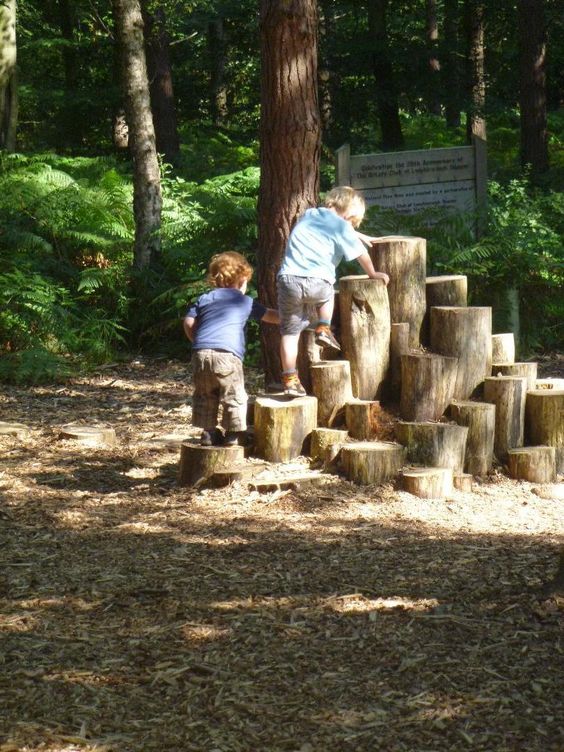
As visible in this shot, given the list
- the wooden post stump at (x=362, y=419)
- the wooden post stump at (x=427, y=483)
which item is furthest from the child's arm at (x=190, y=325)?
the wooden post stump at (x=427, y=483)

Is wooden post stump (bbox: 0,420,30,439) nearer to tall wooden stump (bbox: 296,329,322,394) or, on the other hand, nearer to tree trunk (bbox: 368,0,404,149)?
tall wooden stump (bbox: 296,329,322,394)

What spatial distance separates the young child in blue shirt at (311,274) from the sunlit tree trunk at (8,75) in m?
9.66

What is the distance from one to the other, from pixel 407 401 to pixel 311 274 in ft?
3.32

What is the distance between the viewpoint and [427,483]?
5.78m

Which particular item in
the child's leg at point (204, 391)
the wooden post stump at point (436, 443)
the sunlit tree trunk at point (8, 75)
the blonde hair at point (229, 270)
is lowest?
the wooden post stump at point (436, 443)

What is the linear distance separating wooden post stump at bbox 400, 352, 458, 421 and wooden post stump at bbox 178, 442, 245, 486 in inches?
43.9

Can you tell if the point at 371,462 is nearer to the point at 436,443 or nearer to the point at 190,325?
the point at 436,443

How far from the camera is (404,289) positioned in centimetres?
637

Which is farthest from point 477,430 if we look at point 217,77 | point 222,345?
point 217,77

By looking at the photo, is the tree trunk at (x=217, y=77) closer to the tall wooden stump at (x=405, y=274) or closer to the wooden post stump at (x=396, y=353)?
the tall wooden stump at (x=405, y=274)

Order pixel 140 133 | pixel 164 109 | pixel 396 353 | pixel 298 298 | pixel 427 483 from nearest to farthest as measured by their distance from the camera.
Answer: pixel 427 483 < pixel 298 298 < pixel 396 353 < pixel 140 133 < pixel 164 109

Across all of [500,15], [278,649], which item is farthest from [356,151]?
[278,649]

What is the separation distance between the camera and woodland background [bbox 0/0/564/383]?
994cm

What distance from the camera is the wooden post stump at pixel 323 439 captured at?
19.8 feet
